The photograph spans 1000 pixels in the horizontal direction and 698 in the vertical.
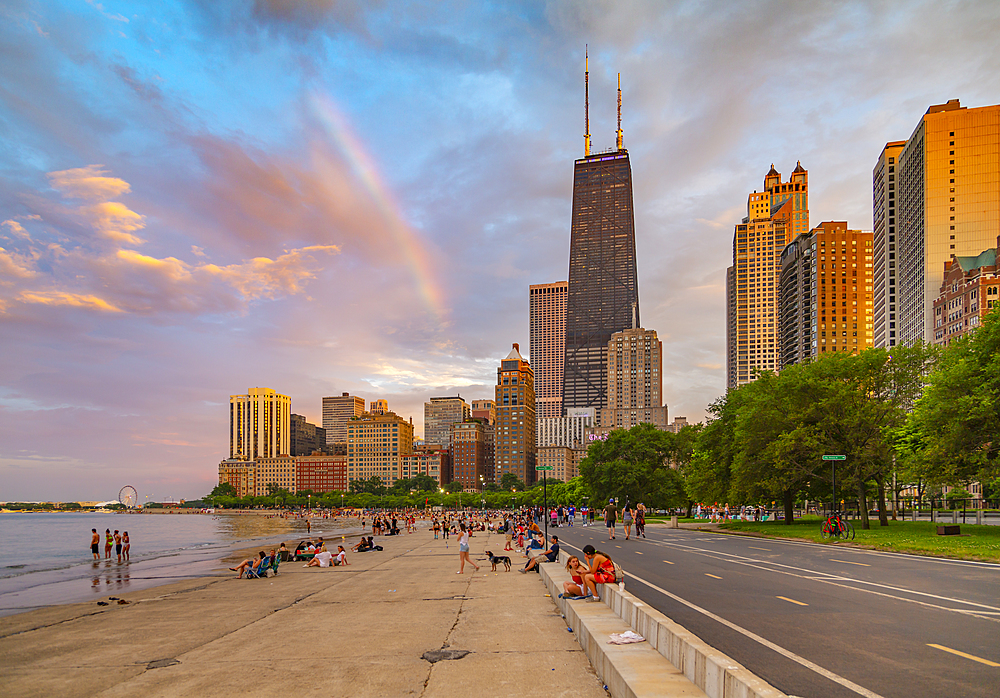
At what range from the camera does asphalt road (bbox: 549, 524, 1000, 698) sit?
31.7 feet

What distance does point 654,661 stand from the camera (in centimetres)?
904

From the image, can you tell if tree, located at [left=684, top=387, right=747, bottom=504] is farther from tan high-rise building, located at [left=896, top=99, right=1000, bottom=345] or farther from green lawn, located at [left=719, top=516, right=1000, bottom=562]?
tan high-rise building, located at [left=896, top=99, right=1000, bottom=345]

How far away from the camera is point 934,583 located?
1983 cm

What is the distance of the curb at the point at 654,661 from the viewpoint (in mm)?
7055

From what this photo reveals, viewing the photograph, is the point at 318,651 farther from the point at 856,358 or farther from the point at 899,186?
the point at 899,186

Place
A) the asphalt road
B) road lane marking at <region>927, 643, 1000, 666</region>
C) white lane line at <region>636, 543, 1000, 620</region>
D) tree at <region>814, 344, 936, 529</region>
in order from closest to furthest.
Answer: the asphalt road
road lane marking at <region>927, 643, 1000, 666</region>
white lane line at <region>636, 543, 1000, 620</region>
tree at <region>814, 344, 936, 529</region>

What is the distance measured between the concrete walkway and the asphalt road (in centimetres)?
290

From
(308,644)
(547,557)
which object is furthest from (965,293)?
(308,644)

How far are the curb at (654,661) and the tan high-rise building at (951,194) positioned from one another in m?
184

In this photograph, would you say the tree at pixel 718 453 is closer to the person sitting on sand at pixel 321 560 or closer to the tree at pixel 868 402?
the tree at pixel 868 402

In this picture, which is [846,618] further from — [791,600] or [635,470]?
[635,470]

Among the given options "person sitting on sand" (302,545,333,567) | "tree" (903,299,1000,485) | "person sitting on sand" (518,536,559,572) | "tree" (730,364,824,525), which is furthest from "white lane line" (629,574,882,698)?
"tree" (730,364,824,525)

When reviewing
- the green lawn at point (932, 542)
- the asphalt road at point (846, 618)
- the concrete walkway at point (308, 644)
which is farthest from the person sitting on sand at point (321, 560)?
the green lawn at point (932, 542)

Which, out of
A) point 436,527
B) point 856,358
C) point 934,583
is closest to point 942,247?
point 856,358
